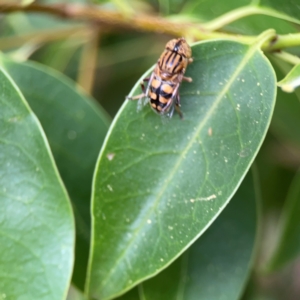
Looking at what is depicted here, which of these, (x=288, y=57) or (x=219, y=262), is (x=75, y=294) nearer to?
(x=219, y=262)

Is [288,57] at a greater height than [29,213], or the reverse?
[288,57]

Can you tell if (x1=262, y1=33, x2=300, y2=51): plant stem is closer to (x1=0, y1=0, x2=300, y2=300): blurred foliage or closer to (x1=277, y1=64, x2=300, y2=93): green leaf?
(x1=0, y1=0, x2=300, y2=300): blurred foliage

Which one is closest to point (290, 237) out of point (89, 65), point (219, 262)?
point (219, 262)

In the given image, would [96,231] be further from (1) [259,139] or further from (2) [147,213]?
(1) [259,139]

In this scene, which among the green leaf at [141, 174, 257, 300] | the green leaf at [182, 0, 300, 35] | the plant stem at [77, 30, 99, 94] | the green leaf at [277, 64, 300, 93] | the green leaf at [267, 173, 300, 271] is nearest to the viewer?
the green leaf at [277, 64, 300, 93]

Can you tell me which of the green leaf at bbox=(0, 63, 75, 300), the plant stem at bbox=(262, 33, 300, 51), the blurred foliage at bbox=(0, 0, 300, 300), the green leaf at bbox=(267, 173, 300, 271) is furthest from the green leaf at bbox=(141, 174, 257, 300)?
the plant stem at bbox=(262, 33, 300, 51)

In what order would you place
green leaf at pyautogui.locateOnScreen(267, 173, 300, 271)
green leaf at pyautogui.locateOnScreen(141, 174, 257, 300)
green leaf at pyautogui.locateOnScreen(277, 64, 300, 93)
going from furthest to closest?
green leaf at pyautogui.locateOnScreen(267, 173, 300, 271) < green leaf at pyautogui.locateOnScreen(141, 174, 257, 300) < green leaf at pyautogui.locateOnScreen(277, 64, 300, 93)
